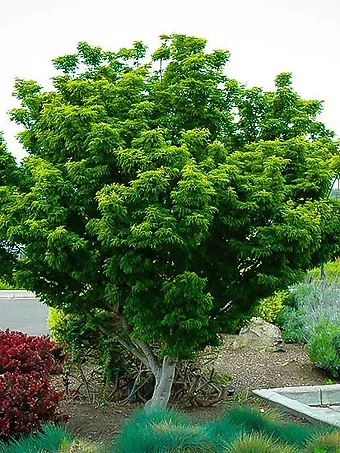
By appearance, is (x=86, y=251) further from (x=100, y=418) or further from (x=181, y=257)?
(x=100, y=418)

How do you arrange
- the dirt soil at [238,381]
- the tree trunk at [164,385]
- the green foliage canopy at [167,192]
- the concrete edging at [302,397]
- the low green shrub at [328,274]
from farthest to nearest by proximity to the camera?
the low green shrub at [328,274] → the concrete edging at [302,397] → the dirt soil at [238,381] → the tree trunk at [164,385] → the green foliage canopy at [167,192]

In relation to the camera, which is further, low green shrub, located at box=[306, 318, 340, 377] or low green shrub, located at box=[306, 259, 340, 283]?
low green shrub, located at box=[306, 259, 340, 283]

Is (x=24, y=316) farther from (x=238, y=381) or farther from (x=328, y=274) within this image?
(x=238, y=381)

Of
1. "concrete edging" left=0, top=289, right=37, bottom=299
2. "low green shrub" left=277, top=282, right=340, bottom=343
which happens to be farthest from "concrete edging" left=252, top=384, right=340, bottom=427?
"concrete edging" left=0, top=289, right=37, bottom=299

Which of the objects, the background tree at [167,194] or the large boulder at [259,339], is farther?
the large boulder at [259,339]

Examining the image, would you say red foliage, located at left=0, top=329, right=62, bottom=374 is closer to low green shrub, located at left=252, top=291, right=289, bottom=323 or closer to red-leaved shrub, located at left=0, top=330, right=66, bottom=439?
red-leaved shrub, located at left=0, top=330, right=66, bottom=439

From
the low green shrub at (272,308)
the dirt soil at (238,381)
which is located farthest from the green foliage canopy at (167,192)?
the low green shrub at (272,308)

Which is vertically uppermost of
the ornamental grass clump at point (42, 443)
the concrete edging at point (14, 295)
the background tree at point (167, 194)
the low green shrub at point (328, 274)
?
the background tree at point (167, 194)

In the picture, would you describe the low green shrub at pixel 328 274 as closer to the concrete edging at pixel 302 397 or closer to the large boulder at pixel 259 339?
the large boulder at pixel 259 339

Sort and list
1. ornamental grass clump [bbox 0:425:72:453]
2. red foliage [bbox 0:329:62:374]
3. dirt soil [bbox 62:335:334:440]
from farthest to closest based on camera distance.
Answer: dirt soil [bbox 62:335:334:440] < red foliage [bbox 0:329:62:374] < ornamental grass clump [bbox 0:425:72:453]

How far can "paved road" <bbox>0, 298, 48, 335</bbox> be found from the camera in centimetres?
1570

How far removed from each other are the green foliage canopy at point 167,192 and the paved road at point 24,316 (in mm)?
8970

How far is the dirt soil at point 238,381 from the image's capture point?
7.10 meters

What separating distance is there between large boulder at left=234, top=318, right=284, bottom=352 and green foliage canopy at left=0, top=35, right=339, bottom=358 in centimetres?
446
